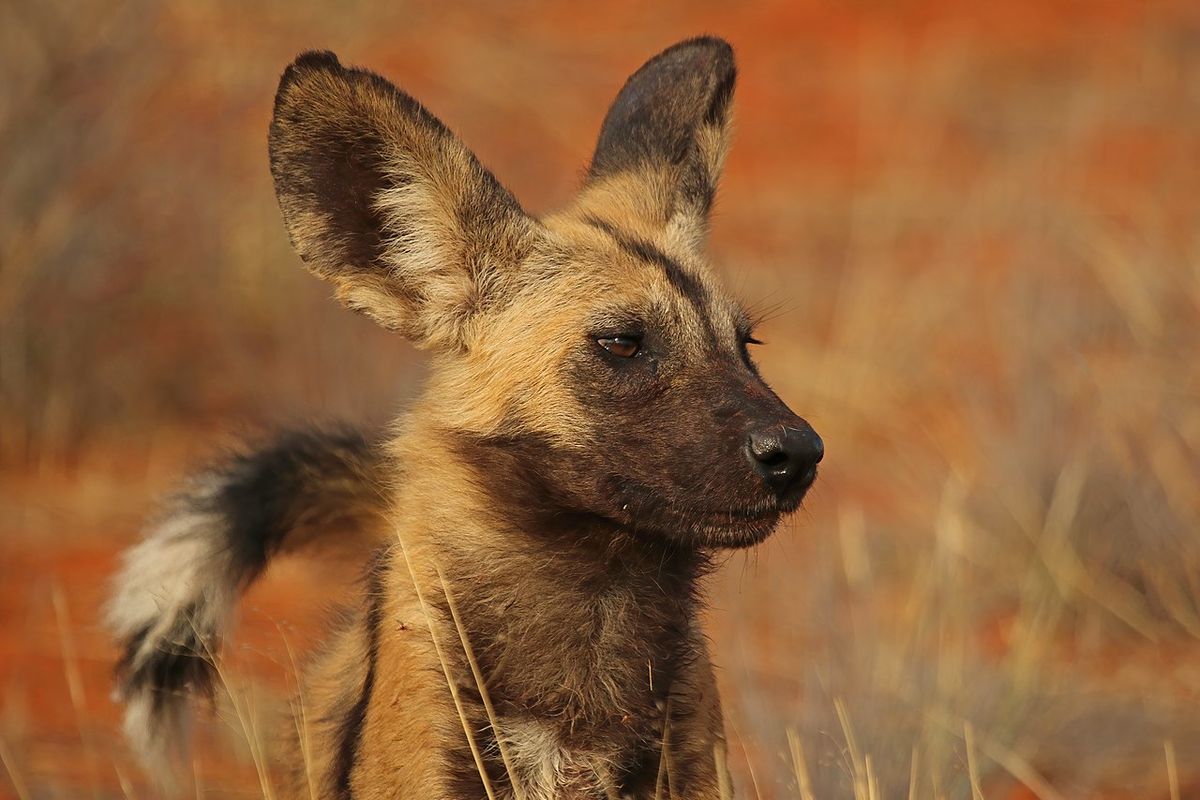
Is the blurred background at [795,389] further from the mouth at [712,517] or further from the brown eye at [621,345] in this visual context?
the brown eye at [621,345]

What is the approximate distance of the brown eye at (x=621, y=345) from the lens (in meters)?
3.15

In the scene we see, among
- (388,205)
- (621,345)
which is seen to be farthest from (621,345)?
(388,205)

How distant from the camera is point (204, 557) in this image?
320 cm

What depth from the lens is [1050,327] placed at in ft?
19.8

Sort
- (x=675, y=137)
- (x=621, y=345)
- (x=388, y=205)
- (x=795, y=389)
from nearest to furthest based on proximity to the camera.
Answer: (x=621, y=345)
(x=388, y=205)
(x=675, y=137)
(x=795, y=389)

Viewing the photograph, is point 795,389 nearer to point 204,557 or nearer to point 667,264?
point 667,264

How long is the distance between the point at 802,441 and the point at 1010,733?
181cm

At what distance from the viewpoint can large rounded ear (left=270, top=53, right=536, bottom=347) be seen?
305cm

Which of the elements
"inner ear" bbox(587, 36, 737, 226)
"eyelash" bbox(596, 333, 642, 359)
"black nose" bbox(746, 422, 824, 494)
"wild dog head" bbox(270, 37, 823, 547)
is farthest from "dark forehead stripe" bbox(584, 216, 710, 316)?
"black nose" bbox(746, 422, 824, 494)

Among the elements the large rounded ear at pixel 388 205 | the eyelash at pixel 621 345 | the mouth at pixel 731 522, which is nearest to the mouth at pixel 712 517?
the mouth at pixel 731 522

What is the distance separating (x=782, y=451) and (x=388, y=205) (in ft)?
3.30

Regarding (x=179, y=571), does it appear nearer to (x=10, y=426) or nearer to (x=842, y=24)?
(x=10, y=426)

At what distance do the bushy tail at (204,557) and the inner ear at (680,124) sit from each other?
0.97 meters

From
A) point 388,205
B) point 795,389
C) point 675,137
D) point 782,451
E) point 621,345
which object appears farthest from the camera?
point 795,389
